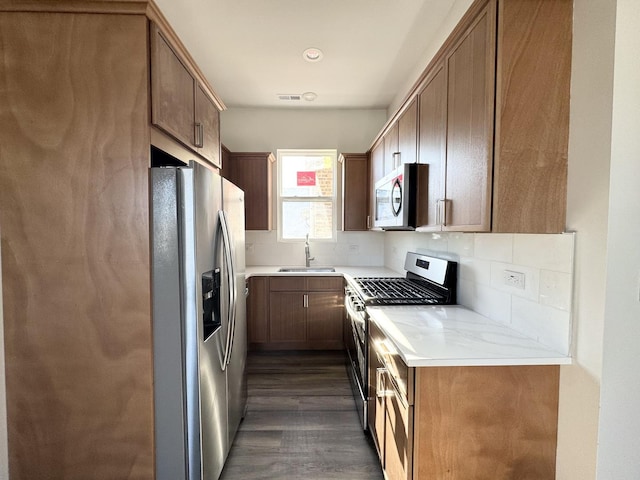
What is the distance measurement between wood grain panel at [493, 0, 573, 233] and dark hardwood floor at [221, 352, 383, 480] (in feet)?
5.31

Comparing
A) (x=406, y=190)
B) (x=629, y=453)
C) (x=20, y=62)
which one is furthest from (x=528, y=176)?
(x=20, y=62)

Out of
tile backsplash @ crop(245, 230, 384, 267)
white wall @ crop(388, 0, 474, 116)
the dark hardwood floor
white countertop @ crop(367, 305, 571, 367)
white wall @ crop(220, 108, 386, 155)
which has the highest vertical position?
white wall @ crop(388, 0, 474, 116)

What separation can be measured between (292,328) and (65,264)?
2.28m

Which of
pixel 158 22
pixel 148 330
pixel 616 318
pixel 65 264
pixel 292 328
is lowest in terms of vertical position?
pixel 292 328

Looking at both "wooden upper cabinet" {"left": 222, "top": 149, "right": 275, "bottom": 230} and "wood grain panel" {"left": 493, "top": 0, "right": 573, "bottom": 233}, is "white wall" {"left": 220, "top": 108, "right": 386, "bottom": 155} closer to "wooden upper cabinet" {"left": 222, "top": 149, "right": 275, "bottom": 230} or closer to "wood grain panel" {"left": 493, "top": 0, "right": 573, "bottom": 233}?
"wooden upper cabinet" {"left": 222, "top": 149, "right": 275, "bottom": 230}

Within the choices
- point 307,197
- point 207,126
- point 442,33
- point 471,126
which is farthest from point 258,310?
point 442,33

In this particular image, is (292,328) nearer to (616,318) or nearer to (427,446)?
(427,446)

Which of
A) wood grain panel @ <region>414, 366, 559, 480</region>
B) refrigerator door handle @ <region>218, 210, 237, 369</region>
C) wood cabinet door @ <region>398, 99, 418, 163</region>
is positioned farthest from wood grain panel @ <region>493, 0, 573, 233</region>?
refrigerator door handle @ <region>218, 210, 237, 369</region>

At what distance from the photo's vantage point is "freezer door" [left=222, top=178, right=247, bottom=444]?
1723mm

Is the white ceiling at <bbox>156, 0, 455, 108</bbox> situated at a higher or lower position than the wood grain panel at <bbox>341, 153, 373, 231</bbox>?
higher

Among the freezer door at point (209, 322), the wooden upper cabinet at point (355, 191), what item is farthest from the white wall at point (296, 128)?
the freezer door at point (209, 322)

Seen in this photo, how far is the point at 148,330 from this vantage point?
1.27 m

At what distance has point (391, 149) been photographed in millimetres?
2467

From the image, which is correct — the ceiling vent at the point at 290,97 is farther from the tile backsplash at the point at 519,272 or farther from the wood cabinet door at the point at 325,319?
the wood cabinet door at the point at 325,319
